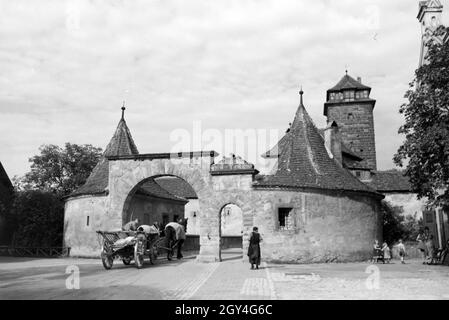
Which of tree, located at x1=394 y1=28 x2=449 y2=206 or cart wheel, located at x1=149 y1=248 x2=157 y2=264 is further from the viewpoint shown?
cart wheel, located at x1=149 y1=248 x2=157 y2=264

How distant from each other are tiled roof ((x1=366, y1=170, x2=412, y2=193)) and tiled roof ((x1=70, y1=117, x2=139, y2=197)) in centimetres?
1916

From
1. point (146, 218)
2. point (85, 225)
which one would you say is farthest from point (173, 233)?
point (146, 218)

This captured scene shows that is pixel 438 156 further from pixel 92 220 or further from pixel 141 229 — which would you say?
pixel 92 220

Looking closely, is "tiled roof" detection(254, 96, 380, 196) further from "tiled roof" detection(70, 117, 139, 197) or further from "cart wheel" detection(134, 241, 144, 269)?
"tiled roof" detection(70, 117, 139, 197)

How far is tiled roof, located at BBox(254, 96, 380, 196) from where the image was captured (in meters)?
19.4

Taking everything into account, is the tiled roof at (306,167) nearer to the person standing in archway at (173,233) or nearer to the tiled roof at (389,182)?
the person standing in archway at (173,233)

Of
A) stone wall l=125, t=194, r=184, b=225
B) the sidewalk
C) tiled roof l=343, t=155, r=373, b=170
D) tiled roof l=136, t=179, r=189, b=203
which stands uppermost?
tiled roof l=343, t=155, r=373, b=170

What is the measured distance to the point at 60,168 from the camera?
3553cm

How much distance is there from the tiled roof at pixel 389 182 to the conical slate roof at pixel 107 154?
19.2 meters

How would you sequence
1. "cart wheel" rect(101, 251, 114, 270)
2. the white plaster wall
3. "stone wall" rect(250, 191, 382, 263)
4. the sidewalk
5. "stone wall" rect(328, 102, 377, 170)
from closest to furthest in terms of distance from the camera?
the sidewalk < "cart wheel" rect(101, 251, 114, 270) < "stone wall" rect(250, 191, 382, 263) < "stone wall" rect(328, 102, 377, 170) < the white plaster wall

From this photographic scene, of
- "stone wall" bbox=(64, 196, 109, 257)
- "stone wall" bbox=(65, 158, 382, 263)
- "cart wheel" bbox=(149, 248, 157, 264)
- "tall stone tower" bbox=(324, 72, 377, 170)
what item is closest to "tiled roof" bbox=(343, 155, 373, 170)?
"tall stone tower" bbox=(324, 72, 377, 170)

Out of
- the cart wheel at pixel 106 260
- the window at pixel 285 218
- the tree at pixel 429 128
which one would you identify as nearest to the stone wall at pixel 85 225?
the cart wheel at pixel 106 260

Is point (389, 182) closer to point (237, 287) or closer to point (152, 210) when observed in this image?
point (152, 210)

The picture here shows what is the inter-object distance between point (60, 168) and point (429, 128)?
95.1ft
